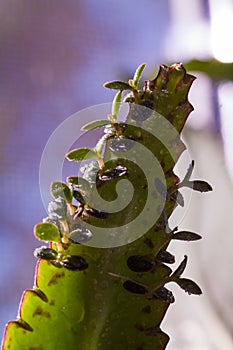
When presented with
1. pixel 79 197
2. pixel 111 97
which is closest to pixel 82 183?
pixel 79 197

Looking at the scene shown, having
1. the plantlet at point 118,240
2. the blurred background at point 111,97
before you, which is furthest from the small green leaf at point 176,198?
the blurred background at point 111,97

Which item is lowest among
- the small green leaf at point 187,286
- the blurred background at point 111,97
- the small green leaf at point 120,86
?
the small green leaf at point 187,286

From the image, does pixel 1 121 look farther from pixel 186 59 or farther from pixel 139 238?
pixel 139 238

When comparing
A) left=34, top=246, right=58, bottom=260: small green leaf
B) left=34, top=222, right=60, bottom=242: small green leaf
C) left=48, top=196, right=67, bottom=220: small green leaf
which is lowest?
left=34, top=246, right=58, bottom=260: small green leaf

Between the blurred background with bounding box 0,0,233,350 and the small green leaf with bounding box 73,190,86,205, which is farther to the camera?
the blurred background with bounding box 0,0,233,350

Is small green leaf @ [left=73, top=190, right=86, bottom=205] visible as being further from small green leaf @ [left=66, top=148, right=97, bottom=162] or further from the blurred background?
the blurred background

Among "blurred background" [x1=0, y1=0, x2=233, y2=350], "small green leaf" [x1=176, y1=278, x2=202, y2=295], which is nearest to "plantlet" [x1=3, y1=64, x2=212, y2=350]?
"small green leaf" [x1=176, y1=278, x2=202, y2=295]

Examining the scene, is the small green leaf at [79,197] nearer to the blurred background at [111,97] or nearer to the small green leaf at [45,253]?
the small green leaf at [45,253]

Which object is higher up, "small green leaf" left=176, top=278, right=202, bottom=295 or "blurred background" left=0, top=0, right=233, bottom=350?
"blurred background" left=0, top=0, right=233, bottom=350
